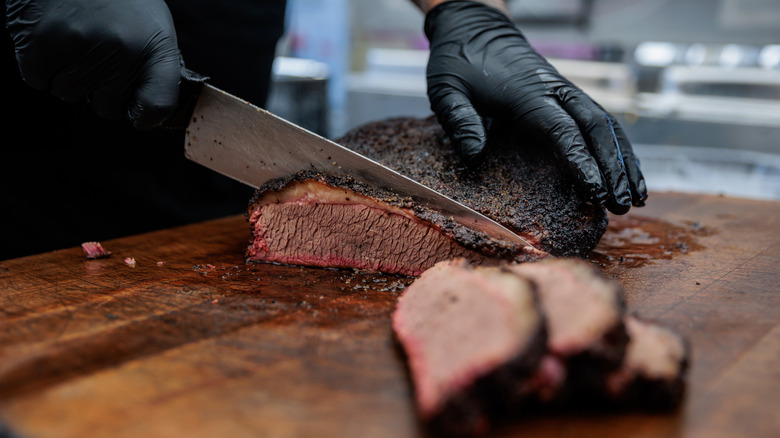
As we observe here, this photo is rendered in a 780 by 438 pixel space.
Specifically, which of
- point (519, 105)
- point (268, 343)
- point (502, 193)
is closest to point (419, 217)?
point (502, 193)

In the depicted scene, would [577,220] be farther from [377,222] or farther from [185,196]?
[185,196]

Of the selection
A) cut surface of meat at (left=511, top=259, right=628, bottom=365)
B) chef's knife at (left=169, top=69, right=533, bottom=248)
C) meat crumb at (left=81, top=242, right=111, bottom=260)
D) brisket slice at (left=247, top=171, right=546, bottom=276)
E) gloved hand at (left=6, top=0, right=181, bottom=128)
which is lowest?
meat crumb at (left=81, top=242, right=111, bottom=260)

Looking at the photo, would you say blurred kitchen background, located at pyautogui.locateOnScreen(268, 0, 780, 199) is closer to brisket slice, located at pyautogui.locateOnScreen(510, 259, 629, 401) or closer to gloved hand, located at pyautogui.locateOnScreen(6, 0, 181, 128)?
gloved hand, located at pyautogui.locateOnScreen(6, 0, 181, 128)

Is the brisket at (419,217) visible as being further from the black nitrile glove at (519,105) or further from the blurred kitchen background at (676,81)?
the blurred kitchen background at (676,81)

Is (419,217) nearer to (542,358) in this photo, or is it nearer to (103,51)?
(542,358)

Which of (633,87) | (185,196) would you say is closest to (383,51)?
(633,87)

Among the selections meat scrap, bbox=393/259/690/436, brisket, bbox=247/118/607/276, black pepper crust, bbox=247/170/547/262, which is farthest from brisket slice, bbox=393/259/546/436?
brisket, bbox=247/118/607/276

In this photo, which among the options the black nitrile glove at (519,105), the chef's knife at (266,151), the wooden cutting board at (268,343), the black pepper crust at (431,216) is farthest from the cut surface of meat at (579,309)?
the black nitrile glove at (519,105)
